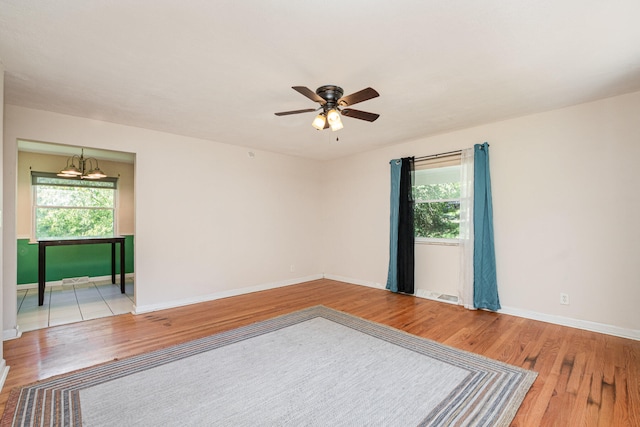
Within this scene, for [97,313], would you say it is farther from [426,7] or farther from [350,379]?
[426,7]

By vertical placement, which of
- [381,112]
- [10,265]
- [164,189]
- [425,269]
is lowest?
[425,269]

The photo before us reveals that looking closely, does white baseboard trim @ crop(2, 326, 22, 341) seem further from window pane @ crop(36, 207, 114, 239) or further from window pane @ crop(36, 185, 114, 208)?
window pane @ crop(36, 185, 114, 208)

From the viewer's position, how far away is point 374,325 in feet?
10.9

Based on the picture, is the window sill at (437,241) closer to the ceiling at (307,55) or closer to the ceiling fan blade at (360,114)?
the ceiling at (307,55)

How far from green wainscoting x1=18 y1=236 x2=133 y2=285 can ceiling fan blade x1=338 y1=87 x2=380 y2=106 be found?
561cm

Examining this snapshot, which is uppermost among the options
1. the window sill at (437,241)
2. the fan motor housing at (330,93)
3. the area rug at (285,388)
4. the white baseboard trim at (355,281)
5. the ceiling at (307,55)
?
the ceiling at (307,55)

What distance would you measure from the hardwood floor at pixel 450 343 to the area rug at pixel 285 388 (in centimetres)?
19

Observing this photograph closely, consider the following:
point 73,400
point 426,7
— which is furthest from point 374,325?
point 426,7

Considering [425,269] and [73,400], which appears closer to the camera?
[73,400]

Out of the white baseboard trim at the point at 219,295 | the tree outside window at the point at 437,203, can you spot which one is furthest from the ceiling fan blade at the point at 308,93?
the white baseboard trim at the point at 219,295

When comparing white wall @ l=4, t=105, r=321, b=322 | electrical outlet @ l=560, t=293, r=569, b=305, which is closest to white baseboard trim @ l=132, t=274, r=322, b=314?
white wall @ l=4, t=105, r=321, b=322

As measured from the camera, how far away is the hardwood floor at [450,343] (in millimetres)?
1917

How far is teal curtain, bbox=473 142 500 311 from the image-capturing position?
3764mm

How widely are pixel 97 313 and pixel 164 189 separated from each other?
5.95ft
